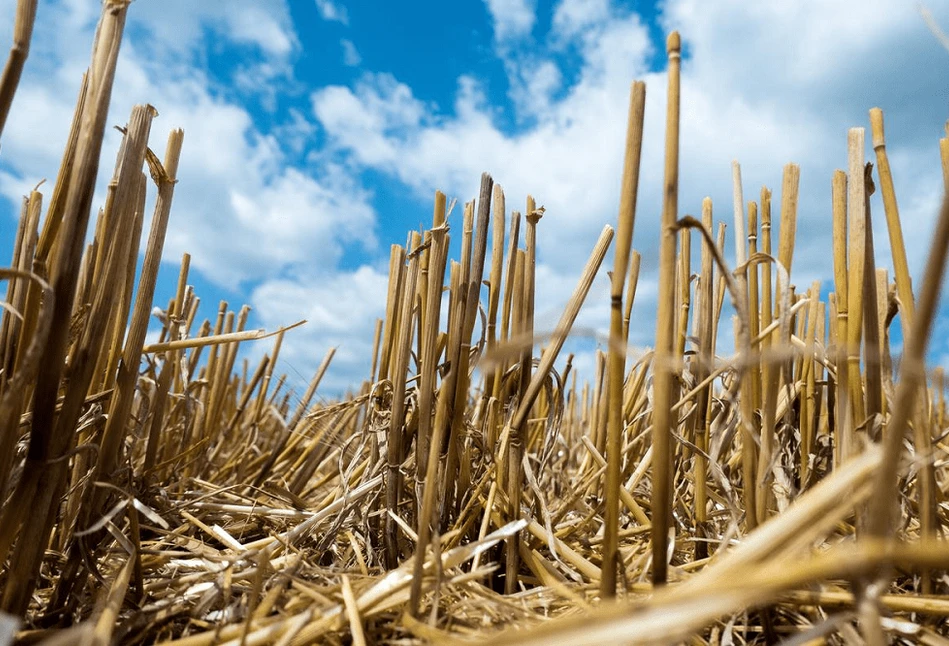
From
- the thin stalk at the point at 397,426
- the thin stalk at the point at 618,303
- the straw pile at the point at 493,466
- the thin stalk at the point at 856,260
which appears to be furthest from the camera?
the thin stalk at the point at 397,426

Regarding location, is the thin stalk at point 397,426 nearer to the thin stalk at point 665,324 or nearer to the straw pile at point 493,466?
the straw pile at point 493,466

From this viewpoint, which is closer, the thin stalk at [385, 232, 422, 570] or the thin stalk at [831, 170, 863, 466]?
the thin stalk at [831, 170, 863, 466]

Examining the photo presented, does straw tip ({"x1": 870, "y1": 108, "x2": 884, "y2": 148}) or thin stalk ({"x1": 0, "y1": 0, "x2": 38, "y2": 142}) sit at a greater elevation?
straw tip ({"x1": 870, "y1": 108, "x2": 884, "y2": 148})

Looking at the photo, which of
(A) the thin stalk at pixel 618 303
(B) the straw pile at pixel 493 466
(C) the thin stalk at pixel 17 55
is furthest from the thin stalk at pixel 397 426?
(C) the thin stalk at pixel 17 55

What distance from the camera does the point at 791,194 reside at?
0.92 metres

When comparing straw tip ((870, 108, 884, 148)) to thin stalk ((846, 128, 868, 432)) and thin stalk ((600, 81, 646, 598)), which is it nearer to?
thin stalk ((846, 128, 868, 432))

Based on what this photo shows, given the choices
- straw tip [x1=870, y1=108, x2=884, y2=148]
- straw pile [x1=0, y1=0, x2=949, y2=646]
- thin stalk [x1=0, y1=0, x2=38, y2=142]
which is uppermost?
straw tip [x1=870, y1=108, x2=884, y2=148]

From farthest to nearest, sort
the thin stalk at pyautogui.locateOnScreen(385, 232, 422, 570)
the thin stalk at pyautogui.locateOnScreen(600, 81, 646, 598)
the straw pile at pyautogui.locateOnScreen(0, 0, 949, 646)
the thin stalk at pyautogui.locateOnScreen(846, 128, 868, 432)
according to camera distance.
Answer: the thin stalk at pyautogui.locateOnScreen(385, 232, 422, 570) → the thin stalk at pyautogui.locateOnScreen(846, 128, 868, 432) → the thin stalk at pyautogui.locateOnScreen(600, 81, 646, 598) → the straw pile at pyautogui.locateOnScreen(0, 0, 949, 646)

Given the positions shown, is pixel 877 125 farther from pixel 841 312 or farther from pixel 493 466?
pixel 493 466

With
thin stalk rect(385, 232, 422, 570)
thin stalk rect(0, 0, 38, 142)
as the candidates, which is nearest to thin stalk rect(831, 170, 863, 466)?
thin stalk rect(385, 232, 422, 570)

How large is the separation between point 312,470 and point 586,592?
51.2 inches

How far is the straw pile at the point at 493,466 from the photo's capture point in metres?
0.49

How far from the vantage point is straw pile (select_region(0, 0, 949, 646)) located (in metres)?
0.49

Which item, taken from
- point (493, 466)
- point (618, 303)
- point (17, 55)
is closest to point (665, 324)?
point (618, 303)
